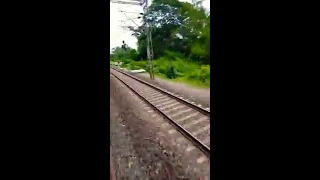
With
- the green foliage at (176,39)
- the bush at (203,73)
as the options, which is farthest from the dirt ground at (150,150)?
the bush at (203,73)

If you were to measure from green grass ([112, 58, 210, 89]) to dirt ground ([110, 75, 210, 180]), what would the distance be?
466 millimetres

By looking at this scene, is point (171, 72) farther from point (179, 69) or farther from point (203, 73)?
point (203, 73)

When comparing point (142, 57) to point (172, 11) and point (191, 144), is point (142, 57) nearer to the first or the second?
point (172, 11)

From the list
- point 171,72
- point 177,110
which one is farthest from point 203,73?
point 177,110

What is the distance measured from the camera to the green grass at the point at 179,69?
2906 mm

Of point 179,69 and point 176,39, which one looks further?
point 179,69

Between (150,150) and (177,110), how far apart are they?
117 cm

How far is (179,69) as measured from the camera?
11.0 ft

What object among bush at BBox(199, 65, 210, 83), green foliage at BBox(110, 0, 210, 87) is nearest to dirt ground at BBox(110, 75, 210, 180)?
green foliage at BBox(110, 0, 210, 87)

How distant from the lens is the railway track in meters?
2.97

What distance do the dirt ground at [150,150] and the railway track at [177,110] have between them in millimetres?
78

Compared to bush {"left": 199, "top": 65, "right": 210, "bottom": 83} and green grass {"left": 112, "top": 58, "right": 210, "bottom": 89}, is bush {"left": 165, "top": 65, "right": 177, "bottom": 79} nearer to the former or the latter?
green grass {"left": 112, "top": 58, "right": 210, "bottom": 89}
